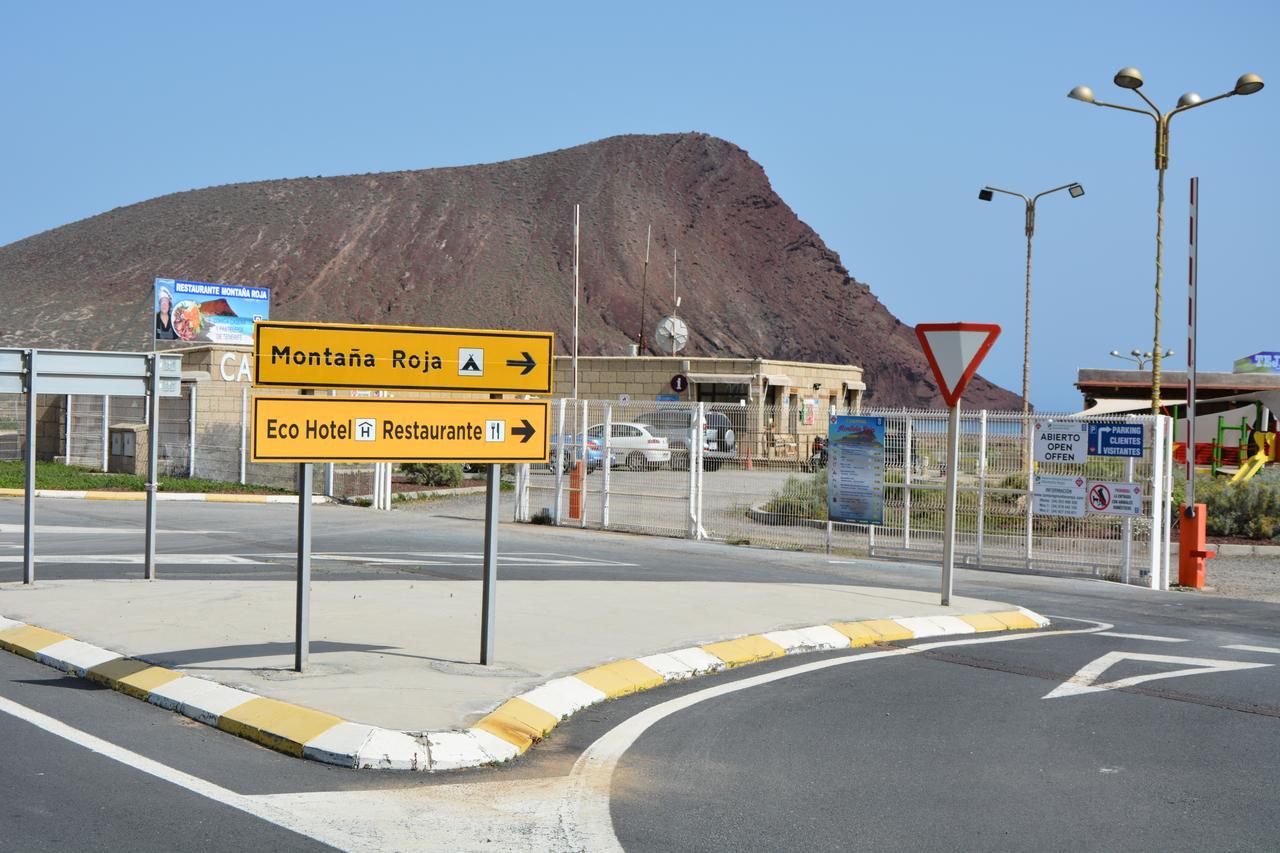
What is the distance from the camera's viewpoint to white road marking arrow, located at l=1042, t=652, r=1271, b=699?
8531 mm

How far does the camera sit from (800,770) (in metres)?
6.36

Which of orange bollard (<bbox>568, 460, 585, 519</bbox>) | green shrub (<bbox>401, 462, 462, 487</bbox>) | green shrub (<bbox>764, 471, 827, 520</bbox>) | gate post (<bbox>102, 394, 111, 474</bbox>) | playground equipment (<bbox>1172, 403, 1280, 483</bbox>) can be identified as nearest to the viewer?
green shrub (<bbox>764, 471, 827, 520</bbox>)

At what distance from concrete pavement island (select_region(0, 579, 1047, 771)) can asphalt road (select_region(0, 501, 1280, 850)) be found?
0.20 m

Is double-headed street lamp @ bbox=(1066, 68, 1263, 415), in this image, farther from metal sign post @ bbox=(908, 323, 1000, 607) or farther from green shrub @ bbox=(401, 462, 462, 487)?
A: green shrub @ bbox=(401, 462, 462, 487)

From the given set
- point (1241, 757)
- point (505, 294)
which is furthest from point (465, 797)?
point (505, 294)

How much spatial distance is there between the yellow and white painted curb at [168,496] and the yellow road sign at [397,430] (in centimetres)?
1799

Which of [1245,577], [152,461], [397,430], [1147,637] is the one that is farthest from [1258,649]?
[152,461]

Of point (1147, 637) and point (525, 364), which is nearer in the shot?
point (525, 364)

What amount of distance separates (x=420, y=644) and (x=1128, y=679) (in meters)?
4.85

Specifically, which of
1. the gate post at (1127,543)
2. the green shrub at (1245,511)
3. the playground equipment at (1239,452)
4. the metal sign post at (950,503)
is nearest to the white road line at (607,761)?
the metal sign post at (950,503)

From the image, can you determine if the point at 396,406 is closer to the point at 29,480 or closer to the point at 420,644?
the point at 420,644

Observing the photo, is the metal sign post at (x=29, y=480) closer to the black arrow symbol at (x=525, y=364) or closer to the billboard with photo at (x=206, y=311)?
the black arrow symbol at (x=525, y=364)

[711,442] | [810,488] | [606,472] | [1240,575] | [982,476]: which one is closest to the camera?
[982,476]

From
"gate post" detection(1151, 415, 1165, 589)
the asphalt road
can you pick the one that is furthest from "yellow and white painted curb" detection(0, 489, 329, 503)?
the asphalt road
